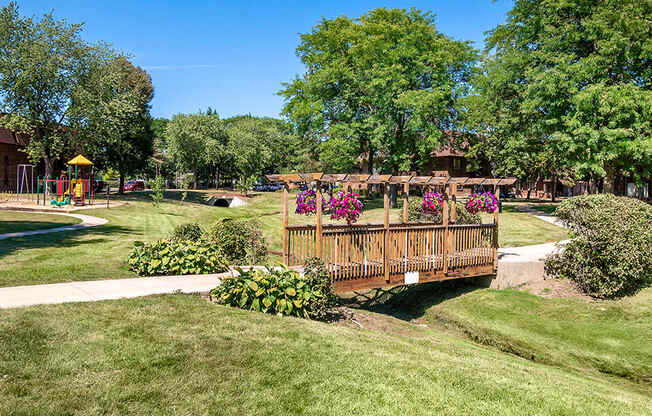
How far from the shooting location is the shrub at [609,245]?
11.3m

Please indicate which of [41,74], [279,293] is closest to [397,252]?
[279,293]

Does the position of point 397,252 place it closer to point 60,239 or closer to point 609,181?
point 60,239

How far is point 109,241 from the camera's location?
1410cm

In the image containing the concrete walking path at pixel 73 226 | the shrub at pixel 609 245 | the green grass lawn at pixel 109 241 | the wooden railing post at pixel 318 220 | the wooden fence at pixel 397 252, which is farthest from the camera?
the concrete walking path at pixel 73 226

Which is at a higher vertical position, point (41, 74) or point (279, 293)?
point (41, 74)

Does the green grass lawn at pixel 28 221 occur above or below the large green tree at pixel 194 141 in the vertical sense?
below

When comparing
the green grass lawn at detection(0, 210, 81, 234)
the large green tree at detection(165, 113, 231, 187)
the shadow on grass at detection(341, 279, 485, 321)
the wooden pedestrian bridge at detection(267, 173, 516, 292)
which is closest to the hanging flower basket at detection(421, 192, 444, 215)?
the wooden pedestrian bridge at detection(267, 173, 516, 292)

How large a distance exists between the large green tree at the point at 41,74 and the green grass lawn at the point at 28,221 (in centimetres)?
1118

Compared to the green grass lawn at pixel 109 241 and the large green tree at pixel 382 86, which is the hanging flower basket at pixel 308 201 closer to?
the green grass lawn at pixel 109 241

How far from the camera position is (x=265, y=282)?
7.98 metres

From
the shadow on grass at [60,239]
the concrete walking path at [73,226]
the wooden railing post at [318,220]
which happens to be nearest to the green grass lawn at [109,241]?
the shadow on grass at [60,239]

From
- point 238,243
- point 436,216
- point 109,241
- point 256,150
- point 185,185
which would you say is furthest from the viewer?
point 256,150

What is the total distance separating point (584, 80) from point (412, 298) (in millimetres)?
16855

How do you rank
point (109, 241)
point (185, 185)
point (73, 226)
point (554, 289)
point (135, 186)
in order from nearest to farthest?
point (554, 289) < point (109, 241) < point (73, 226) < point (185, 185) < point (135, 186)
